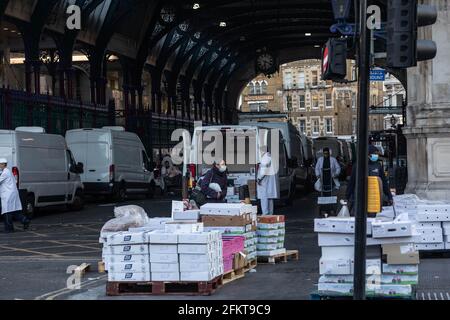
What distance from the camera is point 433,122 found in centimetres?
1950

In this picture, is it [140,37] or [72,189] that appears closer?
[72,189]

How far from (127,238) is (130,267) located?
383 mm

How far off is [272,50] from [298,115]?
56.3 m

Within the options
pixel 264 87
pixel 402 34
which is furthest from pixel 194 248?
pixel 264 87

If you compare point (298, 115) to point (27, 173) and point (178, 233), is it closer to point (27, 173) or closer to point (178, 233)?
point (27, 173)

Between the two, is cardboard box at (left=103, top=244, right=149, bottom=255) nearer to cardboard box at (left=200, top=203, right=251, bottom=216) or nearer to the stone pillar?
cardboard box at (left=200, top=203, right=251, bottom=216)

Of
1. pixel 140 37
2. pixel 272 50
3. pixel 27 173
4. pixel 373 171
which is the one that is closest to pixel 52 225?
pixel 27 173

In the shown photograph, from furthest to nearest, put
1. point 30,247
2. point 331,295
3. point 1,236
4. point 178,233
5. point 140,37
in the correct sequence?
point 140,37, point 1,236, point 30,247, point 178,233, point 331,295

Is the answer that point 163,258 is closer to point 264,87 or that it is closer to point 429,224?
point 429,224

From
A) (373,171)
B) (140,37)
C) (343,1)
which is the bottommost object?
(373,171)

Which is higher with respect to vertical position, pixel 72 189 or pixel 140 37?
pixel 140 37

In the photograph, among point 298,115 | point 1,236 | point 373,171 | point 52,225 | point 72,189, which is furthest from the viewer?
point 298,115

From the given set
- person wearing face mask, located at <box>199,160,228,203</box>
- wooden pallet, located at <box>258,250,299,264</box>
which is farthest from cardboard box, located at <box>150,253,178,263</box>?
person wearing face mask, located at <box>199,160,228,203</box>
